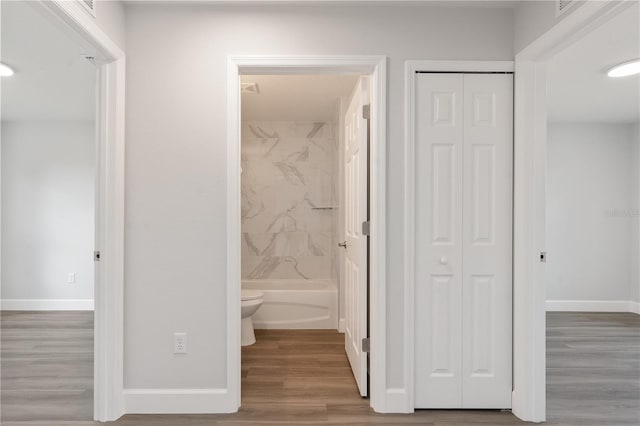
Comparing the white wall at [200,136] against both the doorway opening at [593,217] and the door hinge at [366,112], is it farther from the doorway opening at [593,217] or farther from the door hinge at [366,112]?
the doorway opening at [593,217]

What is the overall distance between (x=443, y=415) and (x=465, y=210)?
1.22m

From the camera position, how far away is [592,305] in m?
5.29

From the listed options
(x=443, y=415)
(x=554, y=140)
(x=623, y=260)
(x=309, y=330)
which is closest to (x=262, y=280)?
(x=309, y=330)

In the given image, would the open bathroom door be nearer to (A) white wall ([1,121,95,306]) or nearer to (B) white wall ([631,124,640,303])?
(A) white wall ([1,121,95,306])

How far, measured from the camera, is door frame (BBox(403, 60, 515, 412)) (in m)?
2.52

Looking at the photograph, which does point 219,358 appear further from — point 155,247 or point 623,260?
point 623,260

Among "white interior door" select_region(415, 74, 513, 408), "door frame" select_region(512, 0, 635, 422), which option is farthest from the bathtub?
"door frame" select_region(512, 0, 635, 422)

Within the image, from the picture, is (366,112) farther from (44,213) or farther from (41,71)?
(44,213)

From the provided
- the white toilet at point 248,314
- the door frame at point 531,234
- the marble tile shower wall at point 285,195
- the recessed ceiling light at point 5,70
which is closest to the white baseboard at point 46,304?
the marble tile shower wall at point 285,195

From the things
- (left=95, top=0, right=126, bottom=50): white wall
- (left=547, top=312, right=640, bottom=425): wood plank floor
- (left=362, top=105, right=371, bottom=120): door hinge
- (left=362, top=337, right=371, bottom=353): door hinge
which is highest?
(left=95, top=0, right=126, bottom=50): white wall

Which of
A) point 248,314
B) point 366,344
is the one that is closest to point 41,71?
point 248,314

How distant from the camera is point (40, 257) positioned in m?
5.24

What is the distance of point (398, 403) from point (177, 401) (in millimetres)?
1314

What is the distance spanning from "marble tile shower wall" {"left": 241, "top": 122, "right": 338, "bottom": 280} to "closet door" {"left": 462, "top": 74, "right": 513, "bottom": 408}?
282 cm
